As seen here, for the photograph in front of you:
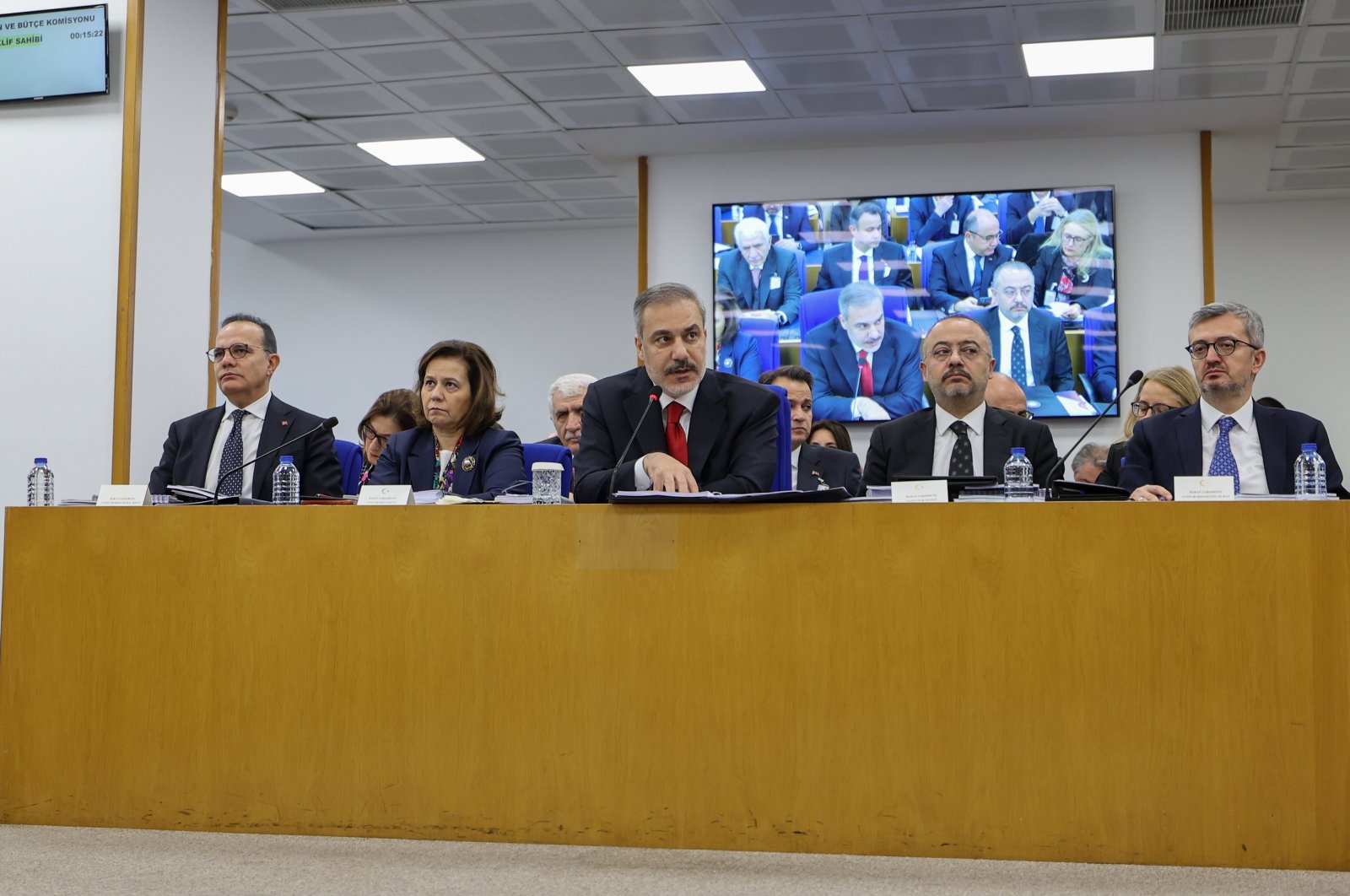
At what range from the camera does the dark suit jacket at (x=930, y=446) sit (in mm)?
3578

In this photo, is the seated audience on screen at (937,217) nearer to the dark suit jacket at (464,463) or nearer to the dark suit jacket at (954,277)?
the dark suit jacket at (954,277)

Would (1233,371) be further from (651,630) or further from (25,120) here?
(25,120)

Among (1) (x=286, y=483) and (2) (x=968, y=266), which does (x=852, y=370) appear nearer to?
(2) (x=968, y=266)

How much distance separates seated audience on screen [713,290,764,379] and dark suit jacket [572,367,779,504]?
14.1ft

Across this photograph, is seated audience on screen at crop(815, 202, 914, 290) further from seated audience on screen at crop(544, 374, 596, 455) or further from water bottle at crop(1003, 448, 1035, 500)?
water bottle at crop(1003, 448, 1035, 500)

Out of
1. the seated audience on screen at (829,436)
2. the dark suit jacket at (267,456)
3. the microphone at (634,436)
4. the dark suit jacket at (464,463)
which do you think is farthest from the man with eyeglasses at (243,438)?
the seated audience on screen at (829,436)

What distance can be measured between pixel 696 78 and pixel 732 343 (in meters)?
1.67

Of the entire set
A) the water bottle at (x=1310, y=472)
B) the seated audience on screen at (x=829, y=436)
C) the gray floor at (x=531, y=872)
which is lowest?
the gray floor at (x=531, y=872)

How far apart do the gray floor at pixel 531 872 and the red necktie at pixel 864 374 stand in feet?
16.5

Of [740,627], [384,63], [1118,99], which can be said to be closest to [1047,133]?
[1118,99]

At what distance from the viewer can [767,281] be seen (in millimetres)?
7520

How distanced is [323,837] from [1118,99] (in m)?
5.60

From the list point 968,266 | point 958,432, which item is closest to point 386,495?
point 958,432

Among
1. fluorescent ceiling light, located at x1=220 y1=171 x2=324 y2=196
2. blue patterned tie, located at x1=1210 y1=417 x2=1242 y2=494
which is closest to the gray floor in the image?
blue patterned tie, located at x1=1210 y1=417 x2=1242 y2=494
